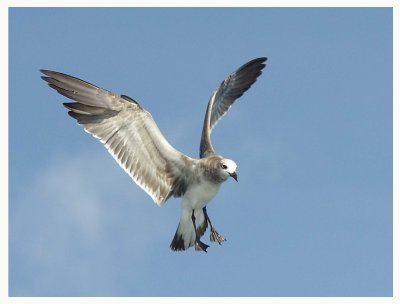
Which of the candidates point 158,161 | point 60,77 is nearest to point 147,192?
point 158,161

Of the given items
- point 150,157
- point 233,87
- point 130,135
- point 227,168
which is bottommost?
point 227,168

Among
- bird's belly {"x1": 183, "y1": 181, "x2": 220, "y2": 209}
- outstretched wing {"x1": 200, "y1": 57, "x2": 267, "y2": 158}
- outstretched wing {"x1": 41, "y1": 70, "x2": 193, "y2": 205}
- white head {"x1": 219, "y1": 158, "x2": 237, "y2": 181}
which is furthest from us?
outstretched wing {"x1": 200, "y1": 57, "x2": 267, "y2": 158}

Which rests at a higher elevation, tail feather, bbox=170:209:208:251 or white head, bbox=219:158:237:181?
white head, bbox=219:158:237:181

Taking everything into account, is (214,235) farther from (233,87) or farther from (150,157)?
(233,87)

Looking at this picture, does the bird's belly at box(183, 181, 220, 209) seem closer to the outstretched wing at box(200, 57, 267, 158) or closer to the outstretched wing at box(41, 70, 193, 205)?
the outstretched wing at box(41, 70, 193, 205)

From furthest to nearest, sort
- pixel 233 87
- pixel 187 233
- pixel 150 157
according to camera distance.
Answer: pixel 233 87 < pixel 187 233 < pixel 150 157

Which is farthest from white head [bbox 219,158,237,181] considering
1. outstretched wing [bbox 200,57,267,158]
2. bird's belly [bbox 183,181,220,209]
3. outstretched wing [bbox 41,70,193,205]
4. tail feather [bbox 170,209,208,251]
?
outstretched wing [bbox 200,57,267,158]

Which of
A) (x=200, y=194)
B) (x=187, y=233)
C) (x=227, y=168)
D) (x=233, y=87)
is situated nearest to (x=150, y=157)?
(x=200, y=194)

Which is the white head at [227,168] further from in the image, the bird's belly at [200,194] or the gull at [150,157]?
the bird's belly at [200,194]

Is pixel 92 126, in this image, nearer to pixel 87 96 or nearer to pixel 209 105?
pixel 87 96
